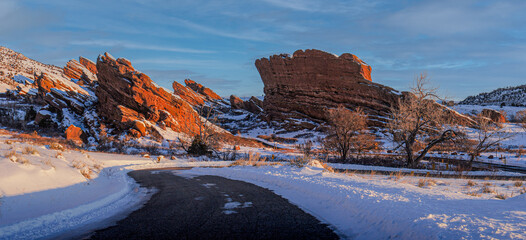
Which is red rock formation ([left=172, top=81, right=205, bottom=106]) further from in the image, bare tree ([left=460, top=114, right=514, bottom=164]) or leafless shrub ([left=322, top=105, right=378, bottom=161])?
bare tree ([left=460, top=114, right=514, bottom=164])

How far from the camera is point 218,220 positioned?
5574 mm

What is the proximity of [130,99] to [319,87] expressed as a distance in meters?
39.1

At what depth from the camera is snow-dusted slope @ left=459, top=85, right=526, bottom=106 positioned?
321 ft

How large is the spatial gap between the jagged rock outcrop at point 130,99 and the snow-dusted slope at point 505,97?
98.6 meters

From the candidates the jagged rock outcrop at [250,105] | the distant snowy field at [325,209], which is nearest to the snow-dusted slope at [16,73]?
the jagged rock outcrop at [250,105]

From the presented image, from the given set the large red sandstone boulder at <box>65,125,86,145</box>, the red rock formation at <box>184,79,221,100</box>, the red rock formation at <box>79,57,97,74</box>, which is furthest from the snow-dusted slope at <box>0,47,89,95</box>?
the red rock formation at <box>184,79,221,100</box>

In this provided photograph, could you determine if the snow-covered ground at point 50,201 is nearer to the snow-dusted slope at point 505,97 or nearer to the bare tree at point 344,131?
the bare tree at point 344,131

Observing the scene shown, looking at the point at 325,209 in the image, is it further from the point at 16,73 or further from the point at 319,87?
the point at 16,73

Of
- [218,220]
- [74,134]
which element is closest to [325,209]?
[218,220]

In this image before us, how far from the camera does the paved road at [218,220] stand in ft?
15.6

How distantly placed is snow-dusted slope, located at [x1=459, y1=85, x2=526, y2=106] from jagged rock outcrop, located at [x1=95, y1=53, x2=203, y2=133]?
9857cm

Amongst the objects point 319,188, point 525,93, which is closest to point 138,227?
point 319,188

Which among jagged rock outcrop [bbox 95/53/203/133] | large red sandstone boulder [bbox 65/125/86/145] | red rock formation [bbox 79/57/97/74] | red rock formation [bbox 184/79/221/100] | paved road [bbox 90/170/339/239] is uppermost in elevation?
red rock formation [bbox 79/57/97/74]

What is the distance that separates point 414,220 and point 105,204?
651 centimetres
